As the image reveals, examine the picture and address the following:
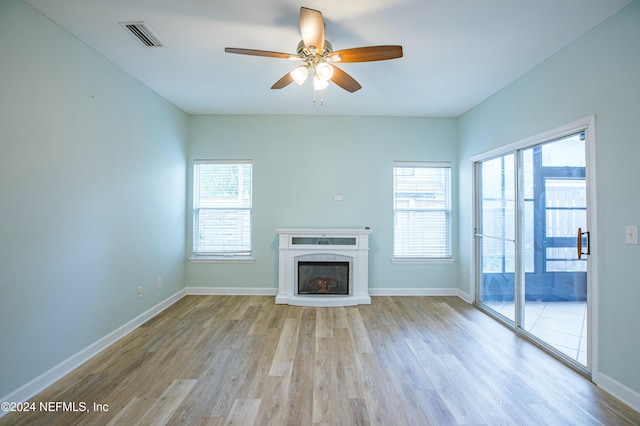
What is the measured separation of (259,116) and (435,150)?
279 centimetres

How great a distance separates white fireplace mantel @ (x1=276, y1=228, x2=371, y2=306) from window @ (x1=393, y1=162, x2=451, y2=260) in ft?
2.38

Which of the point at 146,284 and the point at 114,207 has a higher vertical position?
the point at 114,207

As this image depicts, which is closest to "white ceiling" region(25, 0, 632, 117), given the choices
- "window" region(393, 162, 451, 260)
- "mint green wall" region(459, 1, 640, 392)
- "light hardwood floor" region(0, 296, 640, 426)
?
"mint green wall" region(459, 1, 640, 392)

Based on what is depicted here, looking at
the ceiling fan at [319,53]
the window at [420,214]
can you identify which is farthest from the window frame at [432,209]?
the ceiling fan at [319,53]

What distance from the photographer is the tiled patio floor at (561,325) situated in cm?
234

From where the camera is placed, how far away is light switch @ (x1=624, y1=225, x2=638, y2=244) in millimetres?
1841

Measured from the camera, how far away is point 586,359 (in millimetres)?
2219

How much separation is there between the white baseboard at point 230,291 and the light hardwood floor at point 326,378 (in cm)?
92

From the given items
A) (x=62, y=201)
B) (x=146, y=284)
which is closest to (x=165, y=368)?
(x=146, y=284)

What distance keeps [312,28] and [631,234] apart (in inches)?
102

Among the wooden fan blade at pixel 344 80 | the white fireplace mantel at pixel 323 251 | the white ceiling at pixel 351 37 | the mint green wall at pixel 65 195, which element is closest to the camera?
the mint green wall at pixel 65 195

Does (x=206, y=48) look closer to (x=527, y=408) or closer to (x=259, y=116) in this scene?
(x=259, y=116)

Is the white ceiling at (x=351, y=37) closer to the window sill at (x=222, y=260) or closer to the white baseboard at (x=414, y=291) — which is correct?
the window sill at (x=222, y=260)

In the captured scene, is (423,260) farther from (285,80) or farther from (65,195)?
(65,195)
